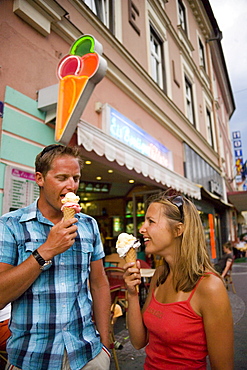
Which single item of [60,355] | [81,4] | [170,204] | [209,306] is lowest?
[60,355]

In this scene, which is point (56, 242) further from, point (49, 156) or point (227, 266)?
point (227, 266)

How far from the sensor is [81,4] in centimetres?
536

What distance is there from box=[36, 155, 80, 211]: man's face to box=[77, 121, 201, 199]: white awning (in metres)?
2.30

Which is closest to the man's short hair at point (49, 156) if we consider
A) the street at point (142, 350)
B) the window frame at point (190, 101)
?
the street at point (142, 350)

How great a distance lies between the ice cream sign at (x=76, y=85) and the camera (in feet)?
12.1

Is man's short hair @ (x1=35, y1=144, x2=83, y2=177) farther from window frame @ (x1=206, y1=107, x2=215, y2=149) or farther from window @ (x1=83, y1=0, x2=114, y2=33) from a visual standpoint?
window frame @ (x1=206, y1=107, x2=215, y2=149)

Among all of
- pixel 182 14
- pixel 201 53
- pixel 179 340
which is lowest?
pixel 179 340

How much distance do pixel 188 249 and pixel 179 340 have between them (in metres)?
0.53

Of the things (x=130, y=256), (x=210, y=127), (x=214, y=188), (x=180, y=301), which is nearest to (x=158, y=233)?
(x=130, y=256)

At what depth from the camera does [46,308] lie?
1.38 meters

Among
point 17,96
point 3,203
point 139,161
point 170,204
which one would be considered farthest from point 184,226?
point 139,161

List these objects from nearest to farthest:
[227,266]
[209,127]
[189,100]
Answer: [227,266] < [189,100] < [209,127]

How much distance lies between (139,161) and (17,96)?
267 cm

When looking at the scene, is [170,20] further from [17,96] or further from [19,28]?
[17,96]
